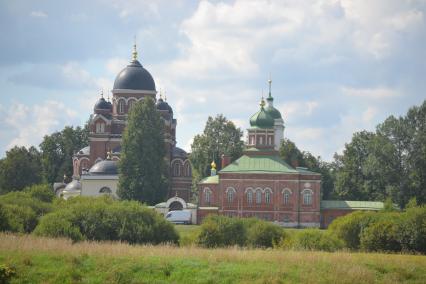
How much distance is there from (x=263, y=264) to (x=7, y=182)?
64.3m

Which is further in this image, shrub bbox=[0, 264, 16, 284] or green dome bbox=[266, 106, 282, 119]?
green dome bbox=[266, 106, 282, 119]

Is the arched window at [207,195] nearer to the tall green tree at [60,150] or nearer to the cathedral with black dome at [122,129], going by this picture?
the cathedral with black dome at [122,129]

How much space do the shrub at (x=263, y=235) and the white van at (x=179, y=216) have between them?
2815 centimetres

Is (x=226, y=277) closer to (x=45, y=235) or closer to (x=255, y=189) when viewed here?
(x=45, y=235)

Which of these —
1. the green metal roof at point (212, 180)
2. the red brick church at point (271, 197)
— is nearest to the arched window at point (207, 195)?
the red brick church at point (271, 197)

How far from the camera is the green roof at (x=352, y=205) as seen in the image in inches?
3115

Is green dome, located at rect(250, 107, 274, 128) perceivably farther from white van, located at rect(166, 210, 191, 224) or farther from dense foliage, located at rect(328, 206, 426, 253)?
dense foliage, located at rect(328, 206, 426, 253)

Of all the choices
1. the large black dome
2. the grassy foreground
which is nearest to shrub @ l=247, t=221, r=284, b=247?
the grassy foreground

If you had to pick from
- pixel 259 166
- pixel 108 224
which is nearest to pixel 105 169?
pixel 259 166

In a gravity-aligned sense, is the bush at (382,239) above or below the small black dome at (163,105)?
below

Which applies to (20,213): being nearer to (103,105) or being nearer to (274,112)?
(103,105)

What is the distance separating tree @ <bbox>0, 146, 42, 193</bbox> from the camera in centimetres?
9919

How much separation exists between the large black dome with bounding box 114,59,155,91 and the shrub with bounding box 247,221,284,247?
4658cm

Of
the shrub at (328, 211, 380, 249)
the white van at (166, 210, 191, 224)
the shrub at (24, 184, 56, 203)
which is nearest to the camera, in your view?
the shrub at (328, 211, 380, 249)
